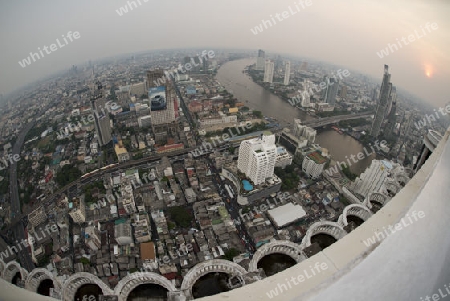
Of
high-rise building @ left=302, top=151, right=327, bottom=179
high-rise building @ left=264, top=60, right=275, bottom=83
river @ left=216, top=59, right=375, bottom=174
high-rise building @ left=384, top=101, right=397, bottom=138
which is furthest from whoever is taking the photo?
high-rise building @ left=264, top=60, right=275, bottom=83

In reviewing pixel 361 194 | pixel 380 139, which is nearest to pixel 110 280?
pixel 361 194

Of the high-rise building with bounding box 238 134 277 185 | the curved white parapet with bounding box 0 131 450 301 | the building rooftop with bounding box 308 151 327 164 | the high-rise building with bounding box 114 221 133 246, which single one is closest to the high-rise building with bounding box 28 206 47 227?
the high-rise building with bounding box 114 221 133 246

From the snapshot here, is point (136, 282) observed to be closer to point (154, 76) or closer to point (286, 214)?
point (286, 214)

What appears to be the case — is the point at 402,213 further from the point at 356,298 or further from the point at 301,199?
the point at 301,199

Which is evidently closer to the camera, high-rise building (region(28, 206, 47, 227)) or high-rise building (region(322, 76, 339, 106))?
high-rise building (region(28, 206, 47, 227))

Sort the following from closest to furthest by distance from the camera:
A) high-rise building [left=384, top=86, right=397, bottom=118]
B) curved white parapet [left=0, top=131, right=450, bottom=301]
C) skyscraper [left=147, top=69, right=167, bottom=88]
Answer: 1. curved white parapet [left=0, top=131, right=450, bottom=301]
2. high-rise building [left=384, top=86, right=397, bottom=118]
3. skyscraper [left=147, top=69, right=167, bottom=88]

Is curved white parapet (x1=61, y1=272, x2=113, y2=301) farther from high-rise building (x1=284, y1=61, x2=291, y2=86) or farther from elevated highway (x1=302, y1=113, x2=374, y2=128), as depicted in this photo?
high-rise building (x1=284, y1=61, x2=291, y2=86)
